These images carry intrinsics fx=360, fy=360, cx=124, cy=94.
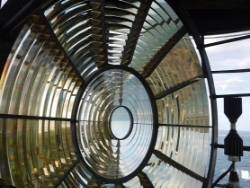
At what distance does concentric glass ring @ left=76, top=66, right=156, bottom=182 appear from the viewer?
106 inches

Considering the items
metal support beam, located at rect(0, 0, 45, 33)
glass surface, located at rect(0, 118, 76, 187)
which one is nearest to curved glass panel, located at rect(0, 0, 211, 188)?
glass surface, located at rect(0, 118, 76, 187)

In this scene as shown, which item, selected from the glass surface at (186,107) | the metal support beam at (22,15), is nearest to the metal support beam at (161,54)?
the glass surface at (186,107)

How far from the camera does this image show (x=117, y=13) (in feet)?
8.62

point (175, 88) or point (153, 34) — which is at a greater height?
point (153, 34)

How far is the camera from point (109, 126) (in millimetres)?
2938

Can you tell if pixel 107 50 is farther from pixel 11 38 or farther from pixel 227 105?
pixel 227 105

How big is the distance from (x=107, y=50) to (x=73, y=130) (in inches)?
25.1

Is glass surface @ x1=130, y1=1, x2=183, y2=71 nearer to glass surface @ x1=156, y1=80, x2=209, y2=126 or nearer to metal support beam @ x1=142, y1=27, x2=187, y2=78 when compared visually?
metal support beam @ x1=142, y1=27, x2=187, y2=78

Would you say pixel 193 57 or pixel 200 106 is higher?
pixel 193 57

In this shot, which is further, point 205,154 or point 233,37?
point 233,37

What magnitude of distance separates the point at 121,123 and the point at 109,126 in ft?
0.41

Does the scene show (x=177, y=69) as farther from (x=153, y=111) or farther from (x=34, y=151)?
(x=34, y=151)

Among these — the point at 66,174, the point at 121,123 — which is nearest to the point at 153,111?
the point at 121,123

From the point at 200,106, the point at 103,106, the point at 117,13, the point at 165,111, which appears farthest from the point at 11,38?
the point at 200,106
